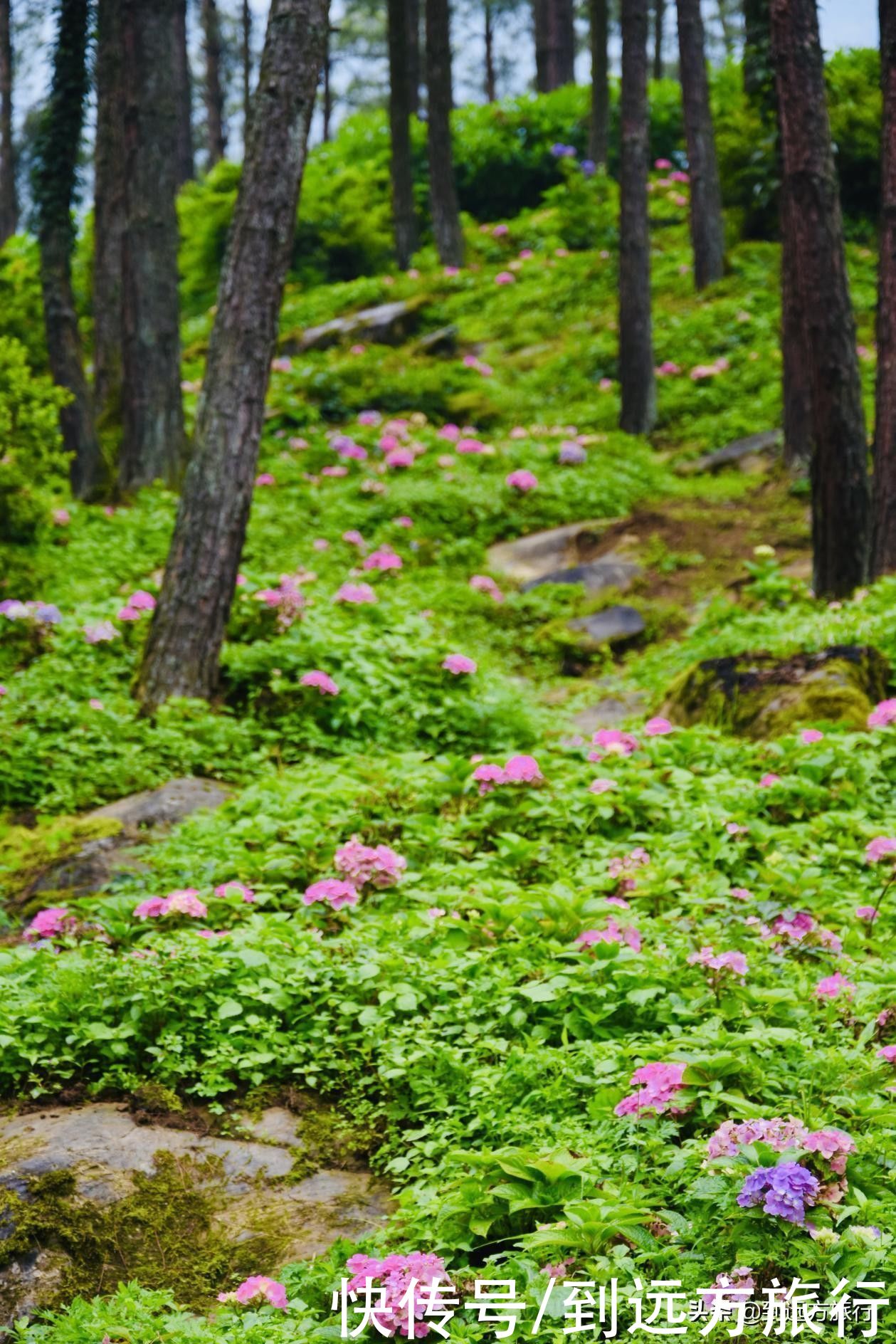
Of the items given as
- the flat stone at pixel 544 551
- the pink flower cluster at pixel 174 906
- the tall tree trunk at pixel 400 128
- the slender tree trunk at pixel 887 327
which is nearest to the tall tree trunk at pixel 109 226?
the flat stone at pixel 544 551

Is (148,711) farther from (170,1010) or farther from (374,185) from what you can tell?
(374,185)

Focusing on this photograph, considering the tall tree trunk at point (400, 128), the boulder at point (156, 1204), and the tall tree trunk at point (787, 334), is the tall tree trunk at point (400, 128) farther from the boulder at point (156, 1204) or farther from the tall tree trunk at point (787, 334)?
the boulder at point (156, 1204)

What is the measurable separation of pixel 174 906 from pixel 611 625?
242 inches

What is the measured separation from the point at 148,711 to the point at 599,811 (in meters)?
2.87

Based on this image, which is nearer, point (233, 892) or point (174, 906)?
point (174, 906)

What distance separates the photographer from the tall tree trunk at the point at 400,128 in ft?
63.6

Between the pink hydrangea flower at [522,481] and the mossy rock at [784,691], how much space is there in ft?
18.3

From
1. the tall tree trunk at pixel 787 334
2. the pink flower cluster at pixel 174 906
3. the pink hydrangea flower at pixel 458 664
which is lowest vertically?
the pink flower cluster at pixel 174 906

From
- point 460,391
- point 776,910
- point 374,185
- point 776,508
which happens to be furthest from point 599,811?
point 374,185

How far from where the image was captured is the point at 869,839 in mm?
4867

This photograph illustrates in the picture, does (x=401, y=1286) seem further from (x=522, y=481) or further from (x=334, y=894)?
(x=522, y=481)

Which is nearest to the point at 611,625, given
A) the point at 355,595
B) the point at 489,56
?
the point at 355,595

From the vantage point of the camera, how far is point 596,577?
34.9 feet

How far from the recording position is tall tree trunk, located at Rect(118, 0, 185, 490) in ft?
35.3
